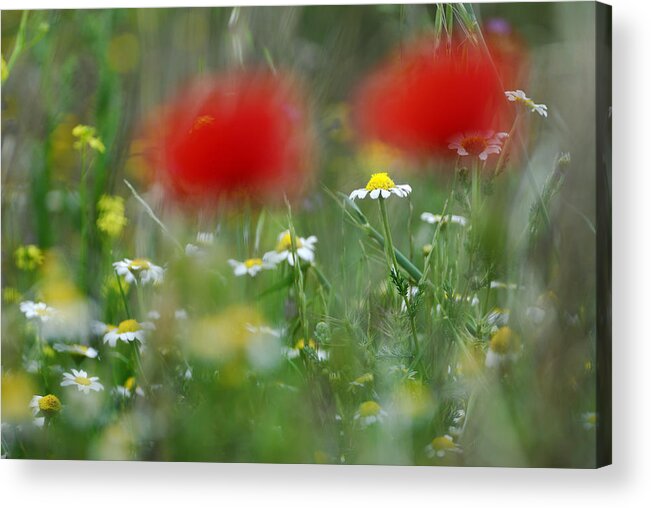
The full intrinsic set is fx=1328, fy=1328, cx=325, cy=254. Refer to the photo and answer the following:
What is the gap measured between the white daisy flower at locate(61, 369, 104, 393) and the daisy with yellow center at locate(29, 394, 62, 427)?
42mm

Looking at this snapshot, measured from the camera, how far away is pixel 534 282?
8.77 ft

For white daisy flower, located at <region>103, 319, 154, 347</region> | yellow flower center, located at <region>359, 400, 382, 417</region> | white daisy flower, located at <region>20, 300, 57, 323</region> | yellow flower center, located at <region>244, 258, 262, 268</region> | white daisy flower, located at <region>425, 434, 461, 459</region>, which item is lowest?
white daisy flower, located at <region>425, 434, 461, 459</region>

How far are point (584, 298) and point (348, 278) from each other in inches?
18.8

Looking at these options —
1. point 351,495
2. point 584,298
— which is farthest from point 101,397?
point 584,298

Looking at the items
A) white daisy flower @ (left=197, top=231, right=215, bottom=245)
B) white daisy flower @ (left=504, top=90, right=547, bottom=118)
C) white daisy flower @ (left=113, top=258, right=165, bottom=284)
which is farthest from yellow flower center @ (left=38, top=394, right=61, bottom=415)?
white daisy flower @ (left=504, top=90, right=547, bottom=118)

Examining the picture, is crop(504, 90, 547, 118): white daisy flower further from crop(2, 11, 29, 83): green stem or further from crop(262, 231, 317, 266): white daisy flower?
crop(2, 11, 29, 83): green stem

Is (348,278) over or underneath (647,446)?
over

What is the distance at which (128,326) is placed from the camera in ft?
9.12

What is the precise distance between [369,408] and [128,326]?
1.75ft

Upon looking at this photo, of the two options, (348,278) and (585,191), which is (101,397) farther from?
(585,191)

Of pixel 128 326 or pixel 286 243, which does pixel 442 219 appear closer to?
pixel 286 243

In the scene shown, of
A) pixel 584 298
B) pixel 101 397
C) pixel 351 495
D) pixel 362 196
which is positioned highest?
pixel 362 196

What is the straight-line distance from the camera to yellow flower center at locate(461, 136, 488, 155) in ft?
8.83

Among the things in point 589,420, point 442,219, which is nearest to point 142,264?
point 442,219
